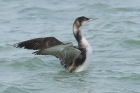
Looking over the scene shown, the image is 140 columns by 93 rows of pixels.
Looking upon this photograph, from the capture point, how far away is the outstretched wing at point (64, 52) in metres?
10.5

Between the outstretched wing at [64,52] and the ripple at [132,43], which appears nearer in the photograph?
the outstretched wing at [64,52]

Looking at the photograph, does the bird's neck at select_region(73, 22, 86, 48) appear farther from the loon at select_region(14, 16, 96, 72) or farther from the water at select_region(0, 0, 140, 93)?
the water at select_region(0, 0, 140, 93)

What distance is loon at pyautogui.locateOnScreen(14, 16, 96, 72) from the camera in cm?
1054

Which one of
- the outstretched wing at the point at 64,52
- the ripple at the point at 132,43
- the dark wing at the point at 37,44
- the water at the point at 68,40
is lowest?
the ripple at the point at 132,43

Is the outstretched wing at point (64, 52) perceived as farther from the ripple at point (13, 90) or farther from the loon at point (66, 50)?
the ripple at point (13, 90)

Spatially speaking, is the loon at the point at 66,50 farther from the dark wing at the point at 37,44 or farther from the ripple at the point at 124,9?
the ripple at the point at 124,9

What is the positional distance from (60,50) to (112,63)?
5.12 feet

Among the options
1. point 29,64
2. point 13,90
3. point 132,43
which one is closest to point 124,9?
point 132,43

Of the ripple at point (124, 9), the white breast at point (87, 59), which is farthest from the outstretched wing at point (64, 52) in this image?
the ripple at point (124, 9)

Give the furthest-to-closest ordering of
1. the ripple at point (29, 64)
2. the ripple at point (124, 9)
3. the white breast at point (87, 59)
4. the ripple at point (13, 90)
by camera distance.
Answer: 1. the ripple at point (124, 9)
2. the ripple at point (29, 64)
3. the white breast at point (87, 59)
4. the ripple at point (13, 90)

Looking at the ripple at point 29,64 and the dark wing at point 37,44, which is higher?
the dark wing at point 37,44

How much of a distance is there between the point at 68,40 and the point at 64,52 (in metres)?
3.69

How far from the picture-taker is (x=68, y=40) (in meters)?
14.4

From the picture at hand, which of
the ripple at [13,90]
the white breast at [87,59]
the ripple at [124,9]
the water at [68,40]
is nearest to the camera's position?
the ripple at [13,90]
